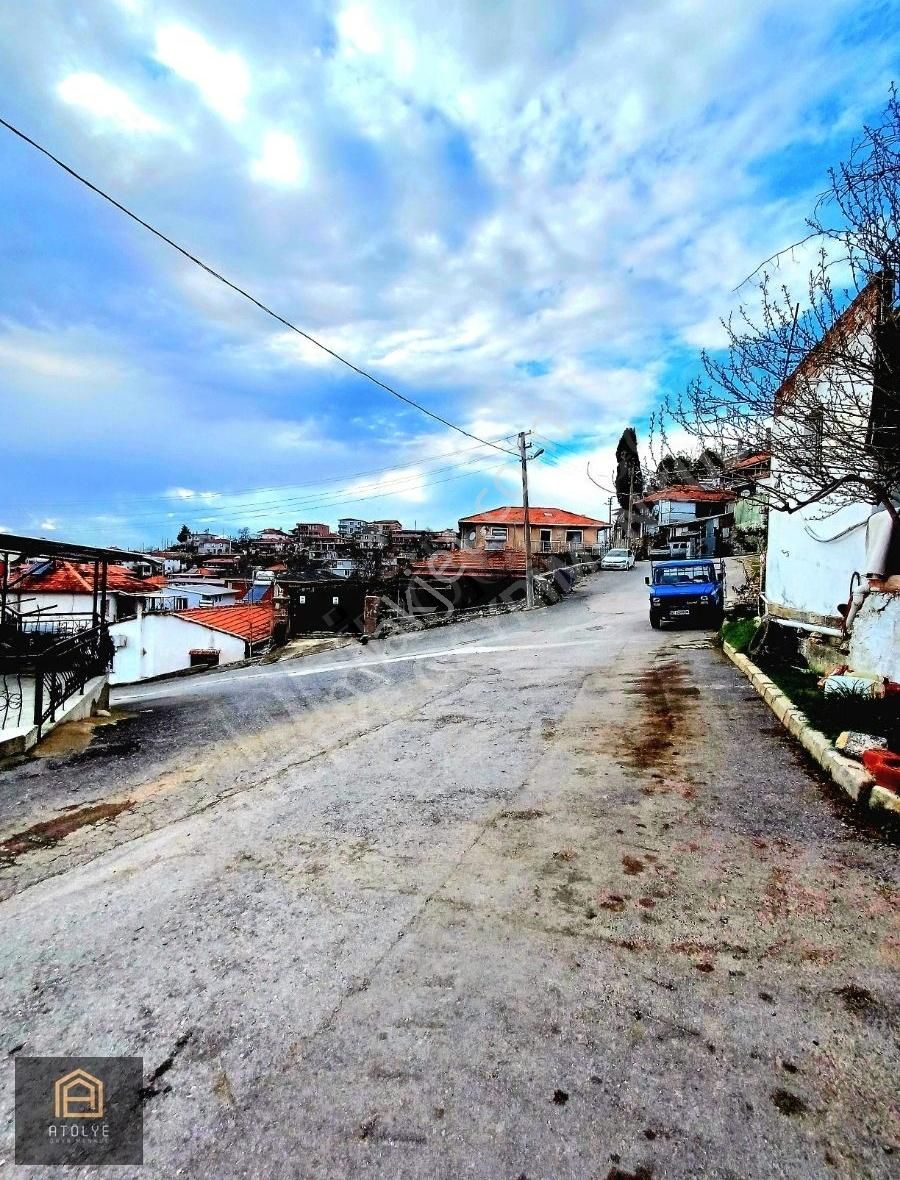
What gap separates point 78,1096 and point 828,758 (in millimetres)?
5249

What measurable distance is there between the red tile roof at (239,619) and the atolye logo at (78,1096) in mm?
22373

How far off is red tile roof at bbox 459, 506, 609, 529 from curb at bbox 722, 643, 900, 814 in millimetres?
43496

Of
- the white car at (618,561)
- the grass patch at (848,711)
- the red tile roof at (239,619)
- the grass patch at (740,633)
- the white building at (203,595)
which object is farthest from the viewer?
the white car at (618,561)

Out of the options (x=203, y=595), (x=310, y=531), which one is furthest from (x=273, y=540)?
(x=203, y=595)

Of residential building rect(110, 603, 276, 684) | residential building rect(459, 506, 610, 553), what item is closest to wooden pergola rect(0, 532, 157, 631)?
residential building rect(110, 603, 276, 684)

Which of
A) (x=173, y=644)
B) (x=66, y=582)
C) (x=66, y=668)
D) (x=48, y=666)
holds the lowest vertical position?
(x=173, y=644)

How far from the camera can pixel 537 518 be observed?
174 ft

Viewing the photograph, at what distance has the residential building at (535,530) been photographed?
50.1 m

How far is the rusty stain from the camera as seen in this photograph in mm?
3826

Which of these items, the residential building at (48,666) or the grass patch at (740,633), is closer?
the residential building at (48,666)

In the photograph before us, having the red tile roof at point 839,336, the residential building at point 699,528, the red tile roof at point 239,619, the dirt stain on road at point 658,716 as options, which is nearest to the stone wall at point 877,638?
the dirt stain on road at point 658,716

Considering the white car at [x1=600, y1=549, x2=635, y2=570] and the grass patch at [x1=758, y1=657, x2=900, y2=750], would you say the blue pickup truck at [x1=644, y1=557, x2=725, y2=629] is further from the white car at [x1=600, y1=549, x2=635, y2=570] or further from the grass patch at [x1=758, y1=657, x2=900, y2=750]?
the white car at [x1=600, y1=549, x2=635, y2=570]

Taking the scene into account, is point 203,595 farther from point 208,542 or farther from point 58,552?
point 208,542

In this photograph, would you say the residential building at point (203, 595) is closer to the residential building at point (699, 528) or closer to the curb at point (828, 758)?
the residential building at point (699, 528)
